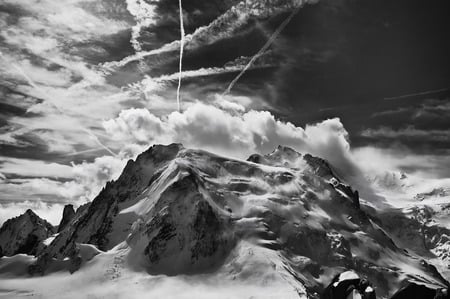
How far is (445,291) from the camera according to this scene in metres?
191

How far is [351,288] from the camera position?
179 m

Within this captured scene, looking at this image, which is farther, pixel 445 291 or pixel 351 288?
pixel 445 291

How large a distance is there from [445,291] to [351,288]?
137ft
